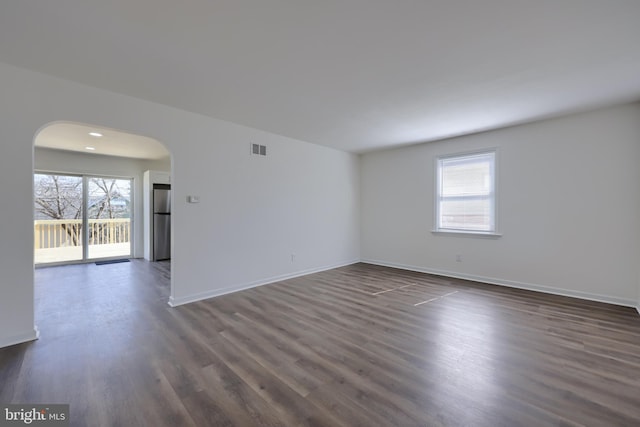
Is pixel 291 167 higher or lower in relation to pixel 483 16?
lower

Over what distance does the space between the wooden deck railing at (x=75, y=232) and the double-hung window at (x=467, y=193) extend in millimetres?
7699

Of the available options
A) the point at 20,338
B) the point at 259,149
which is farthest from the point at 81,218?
the point at 259,149

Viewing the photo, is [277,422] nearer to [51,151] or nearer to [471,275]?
[471,275]

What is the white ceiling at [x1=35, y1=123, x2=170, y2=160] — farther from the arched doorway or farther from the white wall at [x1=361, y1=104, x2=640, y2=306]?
the white wall at [x1=361, y1=104, x2=640, y2=306]

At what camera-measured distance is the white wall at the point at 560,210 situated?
141 inches

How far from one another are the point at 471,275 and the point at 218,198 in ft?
15.0

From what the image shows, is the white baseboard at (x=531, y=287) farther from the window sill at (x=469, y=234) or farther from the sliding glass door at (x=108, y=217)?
the sliding glass door at (x=108, y=217)

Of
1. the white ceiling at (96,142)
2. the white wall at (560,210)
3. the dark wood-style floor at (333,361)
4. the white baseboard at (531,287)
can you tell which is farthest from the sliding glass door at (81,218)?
the white wall at (560,210)

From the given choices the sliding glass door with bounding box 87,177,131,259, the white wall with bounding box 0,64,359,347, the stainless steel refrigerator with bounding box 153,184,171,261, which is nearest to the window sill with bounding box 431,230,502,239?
the white wall with bounding box 0,64,359,347

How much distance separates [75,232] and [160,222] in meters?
1.77

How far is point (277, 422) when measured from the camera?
1604mm

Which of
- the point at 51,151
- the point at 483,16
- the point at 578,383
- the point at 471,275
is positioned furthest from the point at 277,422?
the point at 51,151

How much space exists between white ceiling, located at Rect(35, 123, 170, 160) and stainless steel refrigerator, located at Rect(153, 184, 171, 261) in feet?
3.11

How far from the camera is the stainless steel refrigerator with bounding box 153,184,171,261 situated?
22.5 feet
